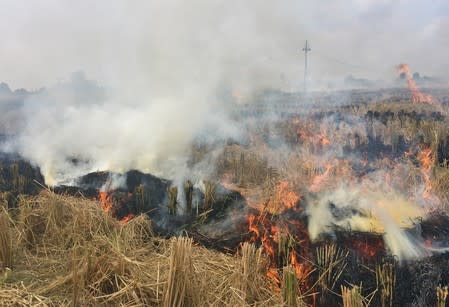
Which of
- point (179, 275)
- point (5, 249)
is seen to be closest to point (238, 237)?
point (179, 275)

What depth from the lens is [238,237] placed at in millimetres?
6465

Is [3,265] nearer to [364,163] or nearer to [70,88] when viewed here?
[364,163]

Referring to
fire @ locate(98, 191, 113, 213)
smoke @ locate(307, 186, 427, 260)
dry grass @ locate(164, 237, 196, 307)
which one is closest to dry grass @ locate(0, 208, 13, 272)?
dry grass @ locate(164, 237, 196, 307)

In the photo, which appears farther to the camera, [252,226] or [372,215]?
[252,226]

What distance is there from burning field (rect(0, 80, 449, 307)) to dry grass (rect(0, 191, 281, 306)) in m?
0.02

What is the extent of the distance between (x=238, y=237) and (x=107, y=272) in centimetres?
280

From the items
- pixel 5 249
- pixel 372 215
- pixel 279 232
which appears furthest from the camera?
pixel 372 215

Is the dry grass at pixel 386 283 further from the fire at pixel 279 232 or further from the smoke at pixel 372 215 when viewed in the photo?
the fire at pixel 279 232

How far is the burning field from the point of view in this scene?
3.99 m

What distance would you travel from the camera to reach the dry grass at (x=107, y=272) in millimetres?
3674

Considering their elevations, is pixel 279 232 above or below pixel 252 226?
above

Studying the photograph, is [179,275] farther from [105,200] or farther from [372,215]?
[105,200]

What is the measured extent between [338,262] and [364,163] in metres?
7.08

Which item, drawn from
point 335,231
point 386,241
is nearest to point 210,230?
point 335,231
